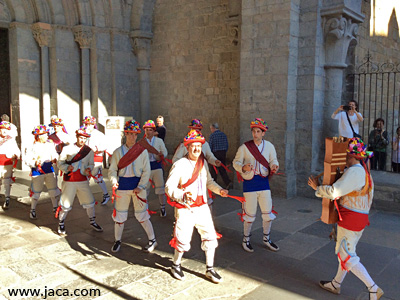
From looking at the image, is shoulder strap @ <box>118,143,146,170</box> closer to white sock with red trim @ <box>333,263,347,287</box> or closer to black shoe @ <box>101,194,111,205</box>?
white sock with red trim @ <box>333,263,347,287</box>

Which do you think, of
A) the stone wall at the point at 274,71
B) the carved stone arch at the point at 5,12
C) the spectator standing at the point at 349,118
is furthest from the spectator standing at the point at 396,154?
the carved stone arch at the point at 5,12

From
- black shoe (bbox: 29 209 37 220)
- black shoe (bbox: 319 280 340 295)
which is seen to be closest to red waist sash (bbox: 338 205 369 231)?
black shoe (bbox: 319 280 340 295)

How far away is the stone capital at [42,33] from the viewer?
11148 millimetres

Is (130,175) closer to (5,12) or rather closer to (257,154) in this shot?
(257,154)

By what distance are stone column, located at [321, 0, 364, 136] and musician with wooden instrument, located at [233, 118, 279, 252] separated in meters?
3.89

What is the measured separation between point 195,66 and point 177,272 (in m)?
7.83

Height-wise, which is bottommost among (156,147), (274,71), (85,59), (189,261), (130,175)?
(189,261)

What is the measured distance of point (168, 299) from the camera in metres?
4.02

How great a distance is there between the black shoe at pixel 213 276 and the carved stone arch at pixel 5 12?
1015 centimetres

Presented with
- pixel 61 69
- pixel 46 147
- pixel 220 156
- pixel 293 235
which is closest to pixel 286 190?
pixel 220 156

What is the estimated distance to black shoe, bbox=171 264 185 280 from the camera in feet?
14.8

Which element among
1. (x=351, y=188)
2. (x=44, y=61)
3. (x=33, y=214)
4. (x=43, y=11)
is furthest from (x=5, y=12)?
(x=351, y=188)

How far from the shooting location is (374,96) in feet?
37.8

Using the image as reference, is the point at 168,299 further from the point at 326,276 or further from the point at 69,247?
the point at 69,247
